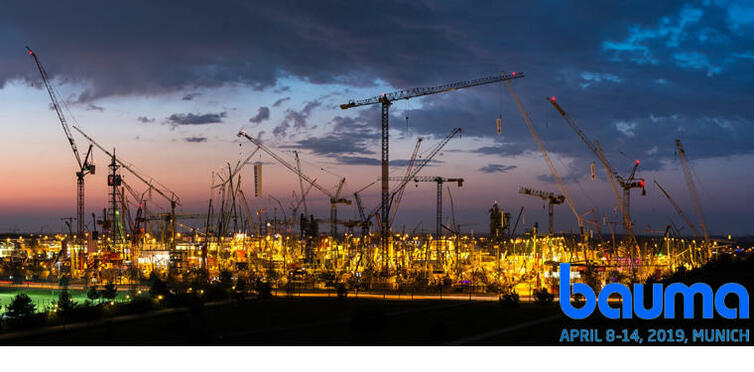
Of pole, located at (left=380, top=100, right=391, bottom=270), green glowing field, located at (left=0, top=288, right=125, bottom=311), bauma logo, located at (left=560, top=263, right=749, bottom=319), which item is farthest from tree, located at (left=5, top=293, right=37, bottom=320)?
pole, located at (left=380, top=100, right=391, bottom=270)

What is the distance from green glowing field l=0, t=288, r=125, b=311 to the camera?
4541 cm

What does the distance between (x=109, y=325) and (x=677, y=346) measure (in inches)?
944

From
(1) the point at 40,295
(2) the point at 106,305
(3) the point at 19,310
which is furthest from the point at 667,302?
(1) the point at 40,295

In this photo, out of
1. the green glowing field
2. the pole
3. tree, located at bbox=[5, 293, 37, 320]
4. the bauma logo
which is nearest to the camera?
the bauma logo

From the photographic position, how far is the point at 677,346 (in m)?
25.3

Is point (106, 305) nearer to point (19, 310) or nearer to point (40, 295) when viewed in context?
point (19, 310)

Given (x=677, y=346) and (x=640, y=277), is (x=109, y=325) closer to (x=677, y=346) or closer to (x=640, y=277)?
(x=677, y=346)

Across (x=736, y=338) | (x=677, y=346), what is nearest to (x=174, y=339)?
(x=677, y=346)

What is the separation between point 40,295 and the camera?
164ft

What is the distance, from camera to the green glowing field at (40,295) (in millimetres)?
45406

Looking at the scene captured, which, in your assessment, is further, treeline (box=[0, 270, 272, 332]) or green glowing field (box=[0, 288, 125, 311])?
green glowing field (box=[0, 288, 125, 311])

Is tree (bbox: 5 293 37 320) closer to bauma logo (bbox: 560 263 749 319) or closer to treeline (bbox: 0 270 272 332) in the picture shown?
treeline (bbox: 0 270 272 332)

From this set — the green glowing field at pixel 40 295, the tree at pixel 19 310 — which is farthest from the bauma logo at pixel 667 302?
the green glowing field at pixel 40 295

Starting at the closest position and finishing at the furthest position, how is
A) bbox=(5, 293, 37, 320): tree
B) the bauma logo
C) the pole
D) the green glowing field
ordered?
the bauma logo < bbox=(5, 293, 37, 320): tree < the green glowing field < the pole
